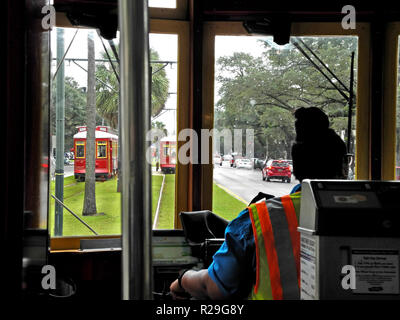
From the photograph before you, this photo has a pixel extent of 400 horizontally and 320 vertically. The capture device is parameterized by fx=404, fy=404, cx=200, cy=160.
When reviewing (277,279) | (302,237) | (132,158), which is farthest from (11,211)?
(277,279)

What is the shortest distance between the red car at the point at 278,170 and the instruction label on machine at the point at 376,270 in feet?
8.80

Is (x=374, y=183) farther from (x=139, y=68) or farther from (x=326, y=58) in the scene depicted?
(x=326, y=58)

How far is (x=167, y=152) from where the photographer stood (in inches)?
119

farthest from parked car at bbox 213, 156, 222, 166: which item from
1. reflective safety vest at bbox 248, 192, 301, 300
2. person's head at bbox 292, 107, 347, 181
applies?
reflective safety vest at bbox 248, 192, 301, 300

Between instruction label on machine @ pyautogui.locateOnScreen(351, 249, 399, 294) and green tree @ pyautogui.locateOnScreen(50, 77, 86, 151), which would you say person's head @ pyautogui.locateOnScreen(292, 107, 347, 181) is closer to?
instruction label on machine @ pyautogui.locateOnScreen(351, 249, 399, 294)

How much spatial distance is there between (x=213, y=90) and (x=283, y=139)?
26.2 inches

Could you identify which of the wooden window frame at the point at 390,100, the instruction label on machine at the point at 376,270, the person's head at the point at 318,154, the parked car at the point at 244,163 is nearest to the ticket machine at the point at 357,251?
the instruction label on machine at the point at 376,270

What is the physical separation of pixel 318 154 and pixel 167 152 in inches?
68.0

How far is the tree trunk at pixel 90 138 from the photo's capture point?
2869 mm

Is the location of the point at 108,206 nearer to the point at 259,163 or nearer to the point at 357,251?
the point at 259,163

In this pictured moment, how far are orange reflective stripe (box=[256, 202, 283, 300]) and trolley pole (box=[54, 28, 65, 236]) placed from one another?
201 cm

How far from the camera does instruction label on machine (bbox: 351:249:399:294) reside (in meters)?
0.50

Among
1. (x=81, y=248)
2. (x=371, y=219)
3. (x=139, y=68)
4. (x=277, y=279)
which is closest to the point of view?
(x=139, y=68)

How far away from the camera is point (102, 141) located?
290cm
